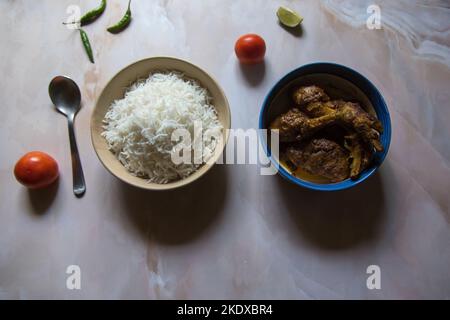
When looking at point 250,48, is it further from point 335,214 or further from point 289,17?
point 335,214

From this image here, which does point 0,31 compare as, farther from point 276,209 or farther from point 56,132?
point 276,209

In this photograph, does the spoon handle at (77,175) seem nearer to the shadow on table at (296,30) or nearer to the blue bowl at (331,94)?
the blue bowl at (331,94)

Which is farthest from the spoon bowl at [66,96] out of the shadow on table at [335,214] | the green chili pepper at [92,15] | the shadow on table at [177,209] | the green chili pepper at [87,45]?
the shadow on table at [335,214]

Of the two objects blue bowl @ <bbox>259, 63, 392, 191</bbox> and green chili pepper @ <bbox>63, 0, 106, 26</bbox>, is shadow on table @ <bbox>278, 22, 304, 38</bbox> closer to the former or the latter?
blue bowl @ <bbox>259, 63, 392, 191</bbox>

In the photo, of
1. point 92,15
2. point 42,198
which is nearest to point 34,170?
point 42,198
